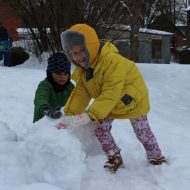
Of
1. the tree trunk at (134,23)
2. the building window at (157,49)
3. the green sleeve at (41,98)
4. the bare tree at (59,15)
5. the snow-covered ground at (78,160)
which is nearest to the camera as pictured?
the snow-covered ground at (78,160)

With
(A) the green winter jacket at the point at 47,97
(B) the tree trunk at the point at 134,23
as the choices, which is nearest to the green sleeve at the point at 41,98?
(A) the green winter jacket at the point at 47,97

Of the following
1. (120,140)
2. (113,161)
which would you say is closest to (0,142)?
(113,161)

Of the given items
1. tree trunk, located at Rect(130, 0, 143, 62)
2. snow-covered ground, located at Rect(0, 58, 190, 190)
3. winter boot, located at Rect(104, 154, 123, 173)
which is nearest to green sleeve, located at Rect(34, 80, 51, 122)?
snow-covered ground, located at Rect(0, 58, 190, 190)

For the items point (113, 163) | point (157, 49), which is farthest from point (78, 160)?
point (157, 49)

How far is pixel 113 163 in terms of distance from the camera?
4004mm

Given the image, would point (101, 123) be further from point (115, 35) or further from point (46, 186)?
point (115, 35)

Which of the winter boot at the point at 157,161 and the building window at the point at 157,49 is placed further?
the building window at the point at 157,49

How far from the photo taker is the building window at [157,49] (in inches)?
1323

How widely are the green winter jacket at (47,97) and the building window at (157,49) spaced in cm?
2939

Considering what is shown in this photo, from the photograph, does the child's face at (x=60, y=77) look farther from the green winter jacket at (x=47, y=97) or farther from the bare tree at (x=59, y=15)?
the bare tree at (x=59, y=15)

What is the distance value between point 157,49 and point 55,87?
29918 mm

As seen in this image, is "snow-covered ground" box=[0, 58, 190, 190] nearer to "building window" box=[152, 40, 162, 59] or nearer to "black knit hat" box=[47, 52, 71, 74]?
"black knit hat" box=[47, 52, 71, 74]

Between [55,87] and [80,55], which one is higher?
[80,55]

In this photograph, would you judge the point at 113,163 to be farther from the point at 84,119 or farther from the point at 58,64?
Answer: the point at 58,64
